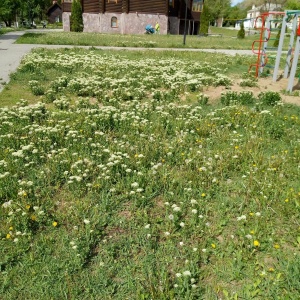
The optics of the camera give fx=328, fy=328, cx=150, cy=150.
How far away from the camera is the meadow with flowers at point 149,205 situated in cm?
307

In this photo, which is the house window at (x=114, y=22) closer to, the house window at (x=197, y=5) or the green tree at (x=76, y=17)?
the green tree at (x=76, y=17)

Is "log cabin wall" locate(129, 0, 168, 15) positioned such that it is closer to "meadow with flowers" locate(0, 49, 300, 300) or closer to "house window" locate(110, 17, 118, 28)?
"house window" locate(110, 17, 118, 28)

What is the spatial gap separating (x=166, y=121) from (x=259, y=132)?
186 centimetres

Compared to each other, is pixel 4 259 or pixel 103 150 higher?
pixel 103 150

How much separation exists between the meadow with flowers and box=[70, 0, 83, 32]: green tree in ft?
120

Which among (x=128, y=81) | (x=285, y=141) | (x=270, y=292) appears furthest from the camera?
(x=128, y=81)

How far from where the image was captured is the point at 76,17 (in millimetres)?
40062

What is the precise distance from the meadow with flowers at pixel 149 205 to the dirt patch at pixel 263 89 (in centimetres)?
229

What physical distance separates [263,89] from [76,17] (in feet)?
115

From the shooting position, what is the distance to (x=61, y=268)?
10.5 ft

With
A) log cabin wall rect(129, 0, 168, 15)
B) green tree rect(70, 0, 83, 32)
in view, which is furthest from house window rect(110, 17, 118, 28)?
green tree rect(70, 0, 83, 32)

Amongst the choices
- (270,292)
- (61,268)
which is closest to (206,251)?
(270,292)

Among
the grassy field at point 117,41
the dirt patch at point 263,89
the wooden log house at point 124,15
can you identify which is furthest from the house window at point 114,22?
the dirt patch at point 263,89

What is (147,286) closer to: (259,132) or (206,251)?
(206,251)
